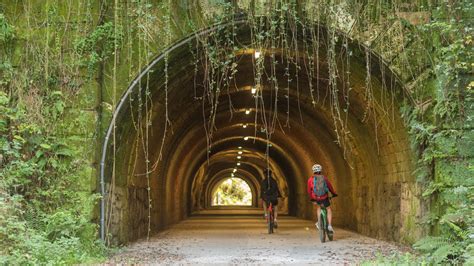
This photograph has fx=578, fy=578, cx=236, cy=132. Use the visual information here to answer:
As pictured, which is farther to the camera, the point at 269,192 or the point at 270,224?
the point at 269,192

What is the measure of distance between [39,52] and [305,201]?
53.7ft

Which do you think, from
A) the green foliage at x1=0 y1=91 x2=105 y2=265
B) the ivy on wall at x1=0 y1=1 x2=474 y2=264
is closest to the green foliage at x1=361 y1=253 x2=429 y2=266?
the ivy on wall at x1=0 y1=1 x2=474 y2=264

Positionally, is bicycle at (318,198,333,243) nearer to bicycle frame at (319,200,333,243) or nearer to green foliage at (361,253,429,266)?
bicycle frame at (319,200,333,243)

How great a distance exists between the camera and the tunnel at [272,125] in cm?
948

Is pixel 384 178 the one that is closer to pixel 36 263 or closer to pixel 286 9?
pixel 286 9

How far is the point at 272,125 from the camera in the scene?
34.1 ft

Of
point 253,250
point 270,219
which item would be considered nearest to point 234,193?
point 270,219

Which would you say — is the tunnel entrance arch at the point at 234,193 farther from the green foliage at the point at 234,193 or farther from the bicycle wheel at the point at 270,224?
the bicycle wheel at the point at 270,224

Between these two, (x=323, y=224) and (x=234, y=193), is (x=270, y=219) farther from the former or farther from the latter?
(x=234, y=193)

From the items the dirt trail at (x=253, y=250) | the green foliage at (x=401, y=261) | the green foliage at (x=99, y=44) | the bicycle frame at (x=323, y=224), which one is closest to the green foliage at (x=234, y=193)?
the dirt trail at (x=253, y=250)

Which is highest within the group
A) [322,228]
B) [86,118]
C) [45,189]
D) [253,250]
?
[86,118]

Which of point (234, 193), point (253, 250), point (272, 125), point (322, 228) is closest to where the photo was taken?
point (272, 125)

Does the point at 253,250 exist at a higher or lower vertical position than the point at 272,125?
lower

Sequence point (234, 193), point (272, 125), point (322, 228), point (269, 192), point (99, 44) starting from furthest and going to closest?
point (234, 193) < point (269, 192) < point (322, 228) < point (272, 125) < point (99, 44)
